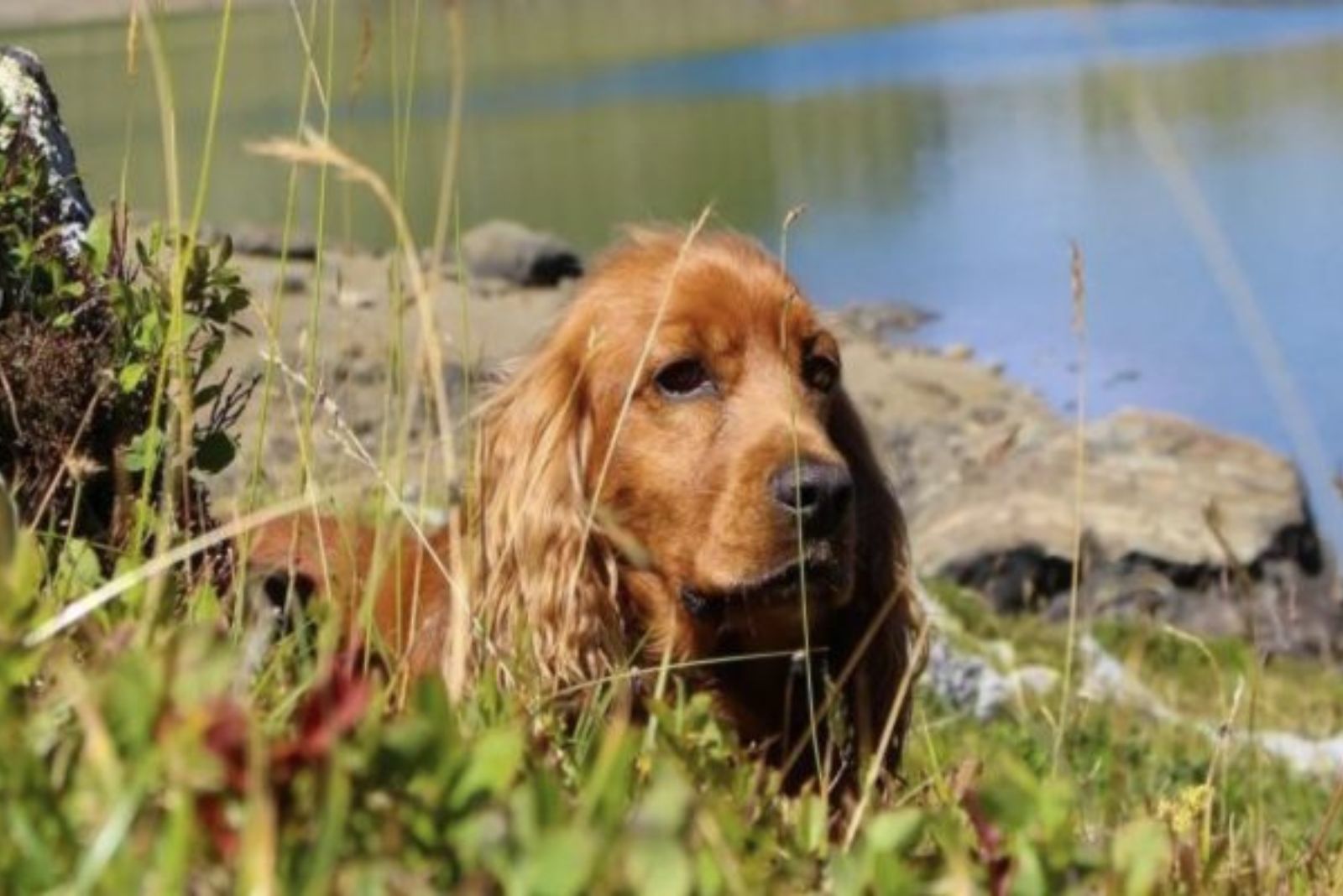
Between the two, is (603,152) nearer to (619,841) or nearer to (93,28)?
(93,28)

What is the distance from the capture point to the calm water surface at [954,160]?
18.7 metres

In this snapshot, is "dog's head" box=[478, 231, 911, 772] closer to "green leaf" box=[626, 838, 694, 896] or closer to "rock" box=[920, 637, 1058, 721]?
"green leaf" box=[626, 838, 694, 896]

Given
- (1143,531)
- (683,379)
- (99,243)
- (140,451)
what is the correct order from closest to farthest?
(140,451)
(99,243)
(683,379)
(1143,531)

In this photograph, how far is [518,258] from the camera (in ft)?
80.0

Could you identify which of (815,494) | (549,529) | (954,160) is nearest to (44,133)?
(549,529)

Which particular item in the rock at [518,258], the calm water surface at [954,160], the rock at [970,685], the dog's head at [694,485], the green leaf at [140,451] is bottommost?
the calm water surface at [954,160]

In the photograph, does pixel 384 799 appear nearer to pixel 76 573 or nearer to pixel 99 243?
pixel 76 573

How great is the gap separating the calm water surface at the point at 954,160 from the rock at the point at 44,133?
65 centimetres

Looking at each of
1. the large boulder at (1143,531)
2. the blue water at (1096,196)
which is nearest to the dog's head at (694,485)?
the blue water at (1096,196)

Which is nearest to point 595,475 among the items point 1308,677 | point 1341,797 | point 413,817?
point 1341,797

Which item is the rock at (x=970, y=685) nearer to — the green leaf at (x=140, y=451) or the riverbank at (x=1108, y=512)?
the riverbank at (x=1108, y=512)

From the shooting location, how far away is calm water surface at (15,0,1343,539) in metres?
18.7

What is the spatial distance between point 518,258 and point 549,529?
1950cm

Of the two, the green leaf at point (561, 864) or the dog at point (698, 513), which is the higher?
the green leaf at point (561, 864)
